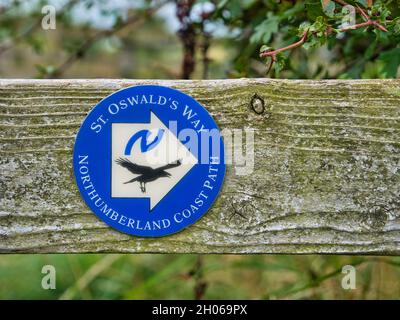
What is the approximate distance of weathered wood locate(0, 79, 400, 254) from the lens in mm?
1190

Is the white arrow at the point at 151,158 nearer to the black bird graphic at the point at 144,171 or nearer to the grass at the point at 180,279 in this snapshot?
the black bird graphic at the point at 144,171

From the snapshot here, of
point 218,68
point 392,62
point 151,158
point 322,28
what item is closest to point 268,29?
point 392,62

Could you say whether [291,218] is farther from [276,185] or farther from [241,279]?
[241,279]

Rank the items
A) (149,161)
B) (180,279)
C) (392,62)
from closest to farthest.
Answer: (149,161) → (392,62) → (180,279)

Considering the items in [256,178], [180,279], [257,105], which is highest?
[257,105]

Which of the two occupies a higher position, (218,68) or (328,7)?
(218,68)

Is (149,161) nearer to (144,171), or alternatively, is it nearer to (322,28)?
(144,171)

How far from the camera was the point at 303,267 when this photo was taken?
2.85 metres

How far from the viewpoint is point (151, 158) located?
1158 mm

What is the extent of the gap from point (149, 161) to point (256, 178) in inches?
8.3

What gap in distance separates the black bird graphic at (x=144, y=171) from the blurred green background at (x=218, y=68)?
1.19 ft

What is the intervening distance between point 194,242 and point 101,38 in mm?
1485

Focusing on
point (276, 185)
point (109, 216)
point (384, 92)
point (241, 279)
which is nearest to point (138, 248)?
point (109, 216)

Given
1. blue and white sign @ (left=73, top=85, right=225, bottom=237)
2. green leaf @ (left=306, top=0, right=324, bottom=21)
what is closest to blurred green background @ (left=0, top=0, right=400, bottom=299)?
green leaf @ (left=306, top=0, right=324, bottom=21)
